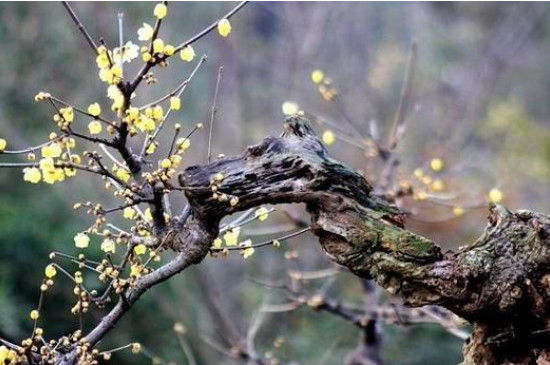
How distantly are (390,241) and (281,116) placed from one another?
481cm

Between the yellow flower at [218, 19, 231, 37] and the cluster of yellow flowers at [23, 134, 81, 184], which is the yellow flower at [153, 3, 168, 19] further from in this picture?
the cluster of yellow flowers at [23, 134, 81, 184]

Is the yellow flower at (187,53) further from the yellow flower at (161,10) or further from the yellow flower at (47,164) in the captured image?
the yellow flower at (47,164)

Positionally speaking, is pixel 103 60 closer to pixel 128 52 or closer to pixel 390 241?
pixel 128 52

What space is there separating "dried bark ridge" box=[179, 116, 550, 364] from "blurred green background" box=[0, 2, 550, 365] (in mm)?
841

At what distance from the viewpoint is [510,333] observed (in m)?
1.17

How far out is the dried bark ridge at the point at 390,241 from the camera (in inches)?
44.0

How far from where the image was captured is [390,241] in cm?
113

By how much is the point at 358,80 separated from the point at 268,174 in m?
5.37

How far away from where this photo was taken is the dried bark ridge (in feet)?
3.67

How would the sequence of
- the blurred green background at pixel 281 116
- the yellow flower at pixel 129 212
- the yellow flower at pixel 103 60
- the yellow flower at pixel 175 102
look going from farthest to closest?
1. the blurred green background at pixel 281 116
2. the yellow flower at pixel 129 212
3. the yellow flower at pixel 175 102
4. the yellow flower at pixel 103 60

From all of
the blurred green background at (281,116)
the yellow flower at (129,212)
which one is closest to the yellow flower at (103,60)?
the yellow flower at (129,212)

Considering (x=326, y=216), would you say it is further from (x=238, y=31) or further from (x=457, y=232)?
(x=238, y=31)

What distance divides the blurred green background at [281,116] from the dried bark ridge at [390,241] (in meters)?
0.84

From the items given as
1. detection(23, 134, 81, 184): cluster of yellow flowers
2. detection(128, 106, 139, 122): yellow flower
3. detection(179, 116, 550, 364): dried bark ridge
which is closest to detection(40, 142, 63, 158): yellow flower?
detection(23, 134, 81, 184): cluster of yellow flowers
